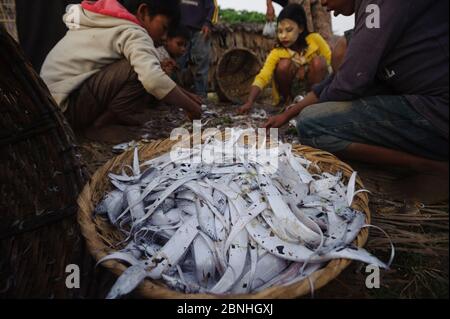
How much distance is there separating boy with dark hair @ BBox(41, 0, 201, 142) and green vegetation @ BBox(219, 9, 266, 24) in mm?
4093

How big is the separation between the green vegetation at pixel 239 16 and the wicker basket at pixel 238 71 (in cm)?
133

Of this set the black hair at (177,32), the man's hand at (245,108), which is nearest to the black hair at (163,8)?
the black hair at (177,32)

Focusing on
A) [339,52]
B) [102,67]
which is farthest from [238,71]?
[102,67]

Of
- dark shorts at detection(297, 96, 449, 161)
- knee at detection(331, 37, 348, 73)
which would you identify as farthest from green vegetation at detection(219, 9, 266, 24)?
dark shorts at detection(297, 96, 449, 161)

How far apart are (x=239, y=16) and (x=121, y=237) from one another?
6242 mm

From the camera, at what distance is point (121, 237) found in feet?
5.07

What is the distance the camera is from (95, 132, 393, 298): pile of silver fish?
1.21 m

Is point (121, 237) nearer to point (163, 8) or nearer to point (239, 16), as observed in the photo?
point (163, 8)

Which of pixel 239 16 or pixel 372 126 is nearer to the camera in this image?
pixel 372 126

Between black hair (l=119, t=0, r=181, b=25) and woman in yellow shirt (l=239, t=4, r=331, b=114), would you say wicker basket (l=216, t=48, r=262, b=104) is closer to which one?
woman in yellow shirt (l=239, t=4, r=331, b=114)

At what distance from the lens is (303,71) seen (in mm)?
4477

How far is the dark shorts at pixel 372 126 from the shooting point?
1.64 m

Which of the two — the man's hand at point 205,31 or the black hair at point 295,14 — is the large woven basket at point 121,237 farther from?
the man's hand at point 205,31
